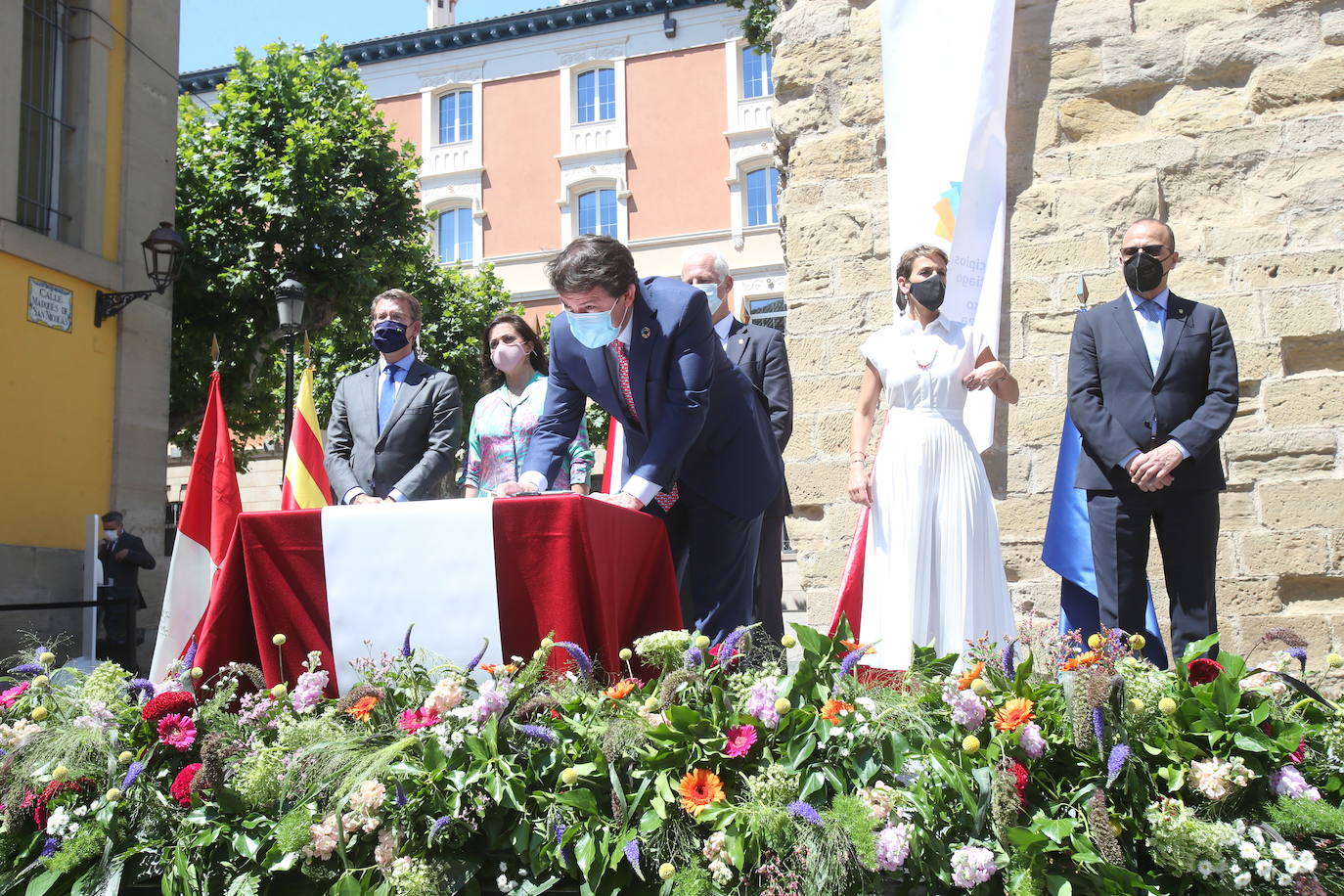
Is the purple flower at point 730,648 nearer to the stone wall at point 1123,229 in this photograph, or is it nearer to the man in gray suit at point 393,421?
the man in gray suit at point 393,421

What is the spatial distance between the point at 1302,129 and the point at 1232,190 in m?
0.44

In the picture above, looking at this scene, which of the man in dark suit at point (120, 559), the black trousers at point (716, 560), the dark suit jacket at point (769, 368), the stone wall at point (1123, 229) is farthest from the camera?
the man in dark suit at point (120, 559)

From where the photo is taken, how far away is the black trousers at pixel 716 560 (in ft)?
12.7

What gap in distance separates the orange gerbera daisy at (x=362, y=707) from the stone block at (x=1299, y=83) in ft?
18.4

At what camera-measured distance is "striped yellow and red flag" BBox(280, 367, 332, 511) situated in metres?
7.04

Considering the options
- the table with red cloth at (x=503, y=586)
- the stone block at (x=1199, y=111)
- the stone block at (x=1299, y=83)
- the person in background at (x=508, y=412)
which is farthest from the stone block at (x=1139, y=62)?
the table with red cloth at (x=503, y=586)

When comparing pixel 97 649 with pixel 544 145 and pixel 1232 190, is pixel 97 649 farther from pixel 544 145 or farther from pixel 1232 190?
pixel 544 145

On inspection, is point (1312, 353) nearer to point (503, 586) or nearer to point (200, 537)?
point (503, 586)

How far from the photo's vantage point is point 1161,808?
1.97 metres

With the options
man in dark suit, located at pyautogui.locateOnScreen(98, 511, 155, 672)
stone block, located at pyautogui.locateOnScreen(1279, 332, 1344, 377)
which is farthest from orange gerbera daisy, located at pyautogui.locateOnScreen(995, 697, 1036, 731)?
man in dark suit, located at pyautogui.locateOnScreen(98, 511, 155, 672)

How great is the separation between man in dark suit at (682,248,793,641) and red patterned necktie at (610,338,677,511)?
1160 mm

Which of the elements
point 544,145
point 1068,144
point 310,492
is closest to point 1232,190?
point 1068,144

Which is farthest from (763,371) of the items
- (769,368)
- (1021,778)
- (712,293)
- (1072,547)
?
(1021,778)

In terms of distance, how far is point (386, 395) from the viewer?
5.12 m
